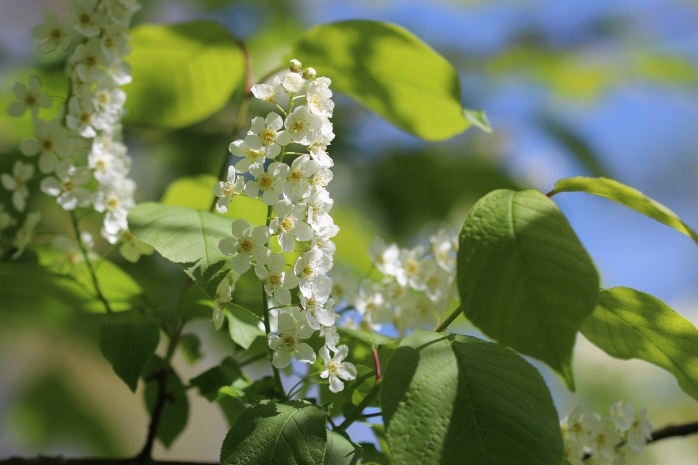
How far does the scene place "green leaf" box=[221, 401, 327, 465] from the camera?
45cm

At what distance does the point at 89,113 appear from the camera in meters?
0.67

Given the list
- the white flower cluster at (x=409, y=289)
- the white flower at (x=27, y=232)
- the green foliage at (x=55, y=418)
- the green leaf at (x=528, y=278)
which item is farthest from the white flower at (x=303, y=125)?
the green foliage at (x=55, y=418)

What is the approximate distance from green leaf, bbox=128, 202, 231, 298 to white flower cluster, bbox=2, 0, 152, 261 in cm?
10

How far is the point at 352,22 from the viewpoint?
2.39 feet

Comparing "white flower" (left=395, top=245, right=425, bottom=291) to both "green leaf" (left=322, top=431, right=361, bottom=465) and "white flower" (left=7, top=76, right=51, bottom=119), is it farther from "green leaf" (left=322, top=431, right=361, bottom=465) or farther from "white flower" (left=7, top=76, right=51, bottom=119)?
"white flower" (left=7, top=76, right=51, bottom=119)

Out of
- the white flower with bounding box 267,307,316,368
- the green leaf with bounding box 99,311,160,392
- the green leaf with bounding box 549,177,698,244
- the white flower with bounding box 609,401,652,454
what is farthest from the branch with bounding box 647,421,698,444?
the green leaf with bounding box 99,311,160,392

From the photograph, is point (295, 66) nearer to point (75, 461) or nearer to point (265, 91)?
point (265, 91)

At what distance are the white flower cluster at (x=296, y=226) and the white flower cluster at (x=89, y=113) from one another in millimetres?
204

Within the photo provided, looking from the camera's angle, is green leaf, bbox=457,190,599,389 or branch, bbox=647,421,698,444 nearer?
green leaf, bbox=457,190,599,389

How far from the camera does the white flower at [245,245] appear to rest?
0.50 metres

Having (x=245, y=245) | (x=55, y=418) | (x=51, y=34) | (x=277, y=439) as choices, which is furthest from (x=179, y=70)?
(x=55, y=418)

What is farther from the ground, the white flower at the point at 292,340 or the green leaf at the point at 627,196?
the green leaf at the point at 627,196

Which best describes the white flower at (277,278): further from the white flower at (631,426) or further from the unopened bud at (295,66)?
the white flower at (631,426)

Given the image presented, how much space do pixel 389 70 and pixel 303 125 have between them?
0.27m
